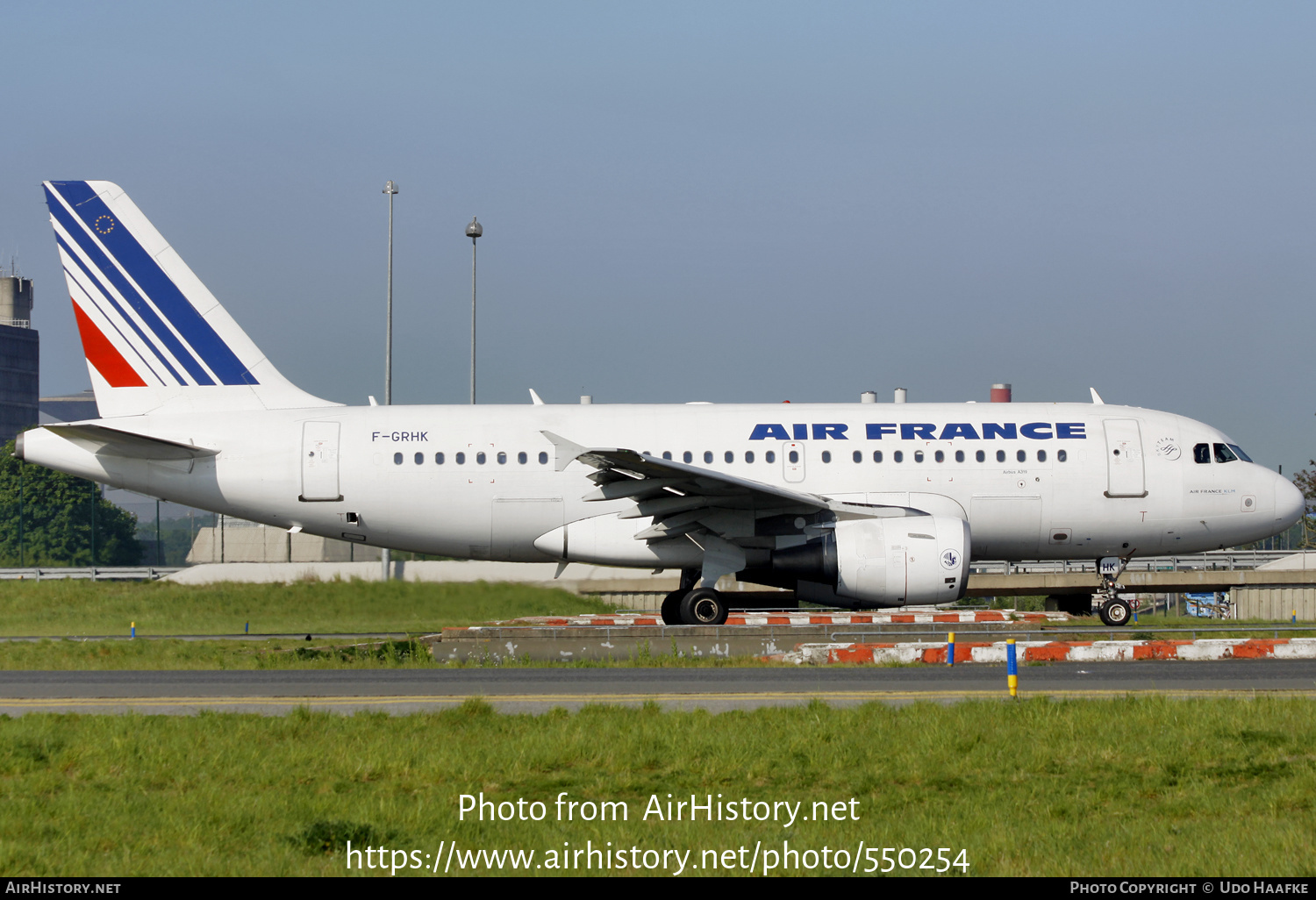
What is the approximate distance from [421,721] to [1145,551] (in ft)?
52.9

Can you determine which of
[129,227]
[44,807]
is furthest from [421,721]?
[129,227]

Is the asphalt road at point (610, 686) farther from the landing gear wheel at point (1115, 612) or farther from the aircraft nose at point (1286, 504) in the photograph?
the aircraft nose at point (1286, 504)

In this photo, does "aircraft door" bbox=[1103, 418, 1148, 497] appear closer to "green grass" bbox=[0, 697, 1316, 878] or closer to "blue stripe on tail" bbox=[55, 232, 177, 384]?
"green grass" bbox=[0, 697, 1316, 878]

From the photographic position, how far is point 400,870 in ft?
23.2

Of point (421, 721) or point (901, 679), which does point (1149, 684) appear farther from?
point (421, 721)

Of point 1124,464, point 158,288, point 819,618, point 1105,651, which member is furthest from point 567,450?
point 1124,464

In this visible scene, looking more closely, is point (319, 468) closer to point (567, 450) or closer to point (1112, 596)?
point (567, 450)

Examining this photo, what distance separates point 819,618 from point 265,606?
1278cm

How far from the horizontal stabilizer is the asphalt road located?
469 centimetres

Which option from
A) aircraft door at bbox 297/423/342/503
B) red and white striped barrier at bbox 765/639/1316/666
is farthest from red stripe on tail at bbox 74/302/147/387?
red and white striped barrier at bbox 765/639/1316/666

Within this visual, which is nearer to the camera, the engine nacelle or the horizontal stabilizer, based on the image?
the engine nacelle

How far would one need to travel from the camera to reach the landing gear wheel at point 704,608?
21.2 m

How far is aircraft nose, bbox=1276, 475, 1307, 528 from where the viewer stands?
2286 centimetres

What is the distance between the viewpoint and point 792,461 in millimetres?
22062
